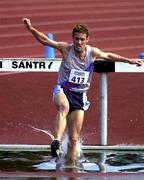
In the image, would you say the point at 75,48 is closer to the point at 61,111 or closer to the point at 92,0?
the point at 61,111

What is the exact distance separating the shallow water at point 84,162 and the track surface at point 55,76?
898mm

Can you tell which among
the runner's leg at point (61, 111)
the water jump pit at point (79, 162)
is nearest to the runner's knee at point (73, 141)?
the water jump pit at point (79, 162)

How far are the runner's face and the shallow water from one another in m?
1.28

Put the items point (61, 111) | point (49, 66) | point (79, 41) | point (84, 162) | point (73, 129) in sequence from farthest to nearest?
point (49, 66)
point (73, 129)
point (84, 162)
point (79, 41)
point (61, 111)

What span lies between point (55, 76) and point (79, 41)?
6.96 meters

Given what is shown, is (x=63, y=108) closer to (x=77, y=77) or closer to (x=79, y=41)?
(x=77, y=77)

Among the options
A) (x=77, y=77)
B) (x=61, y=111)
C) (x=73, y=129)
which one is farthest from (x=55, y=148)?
(x=77, y=77)

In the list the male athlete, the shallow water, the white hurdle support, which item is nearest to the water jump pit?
the shallow water

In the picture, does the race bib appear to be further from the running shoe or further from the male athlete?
the running shoe

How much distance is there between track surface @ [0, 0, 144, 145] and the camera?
10508 millimetres

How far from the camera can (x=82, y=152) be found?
877cm

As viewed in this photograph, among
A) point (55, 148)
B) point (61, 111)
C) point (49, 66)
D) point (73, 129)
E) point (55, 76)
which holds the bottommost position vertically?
point (55, 148)

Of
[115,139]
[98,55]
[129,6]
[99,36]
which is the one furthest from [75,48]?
[129,6]

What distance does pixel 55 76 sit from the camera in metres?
14.8
